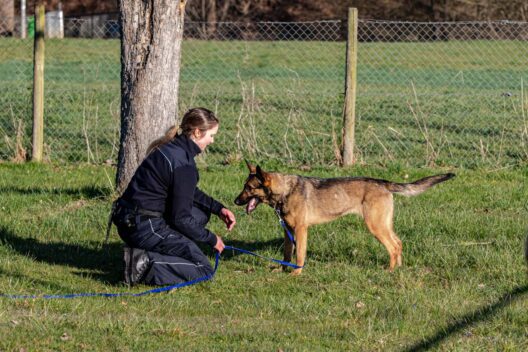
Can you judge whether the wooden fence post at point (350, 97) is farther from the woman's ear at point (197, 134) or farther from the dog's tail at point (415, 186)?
the woman's ear at point (197, 134)

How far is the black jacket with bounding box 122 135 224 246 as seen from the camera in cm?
631

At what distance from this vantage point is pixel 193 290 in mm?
6320

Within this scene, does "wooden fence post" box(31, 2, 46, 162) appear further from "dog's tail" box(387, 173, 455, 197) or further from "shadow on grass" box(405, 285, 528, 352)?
"shadow on grass" box(405, 285, 528, 352)

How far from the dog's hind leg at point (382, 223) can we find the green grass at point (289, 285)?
0.15 m

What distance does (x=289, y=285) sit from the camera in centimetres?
645

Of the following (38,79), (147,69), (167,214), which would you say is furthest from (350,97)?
(167,214)

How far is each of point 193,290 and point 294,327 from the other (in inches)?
44.0

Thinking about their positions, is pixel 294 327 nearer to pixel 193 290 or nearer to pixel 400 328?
pixel 400 328

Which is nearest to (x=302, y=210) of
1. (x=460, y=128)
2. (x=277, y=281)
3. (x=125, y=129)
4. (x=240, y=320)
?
(x=277, y=281)

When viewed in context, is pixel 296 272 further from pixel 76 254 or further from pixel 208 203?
pixel 76 254

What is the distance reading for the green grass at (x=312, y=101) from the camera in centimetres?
1152

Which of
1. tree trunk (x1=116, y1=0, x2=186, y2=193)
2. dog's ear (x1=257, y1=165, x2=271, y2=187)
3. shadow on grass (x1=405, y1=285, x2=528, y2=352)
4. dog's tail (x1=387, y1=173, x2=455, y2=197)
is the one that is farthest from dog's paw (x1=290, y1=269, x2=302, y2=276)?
tree trunk (x1=116, y1=0, x2=186, y2=193)

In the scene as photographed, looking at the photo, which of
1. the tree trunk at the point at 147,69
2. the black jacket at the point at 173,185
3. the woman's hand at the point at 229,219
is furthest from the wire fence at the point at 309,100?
the black jacket at the point at 173,185

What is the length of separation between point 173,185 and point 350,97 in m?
4.88
